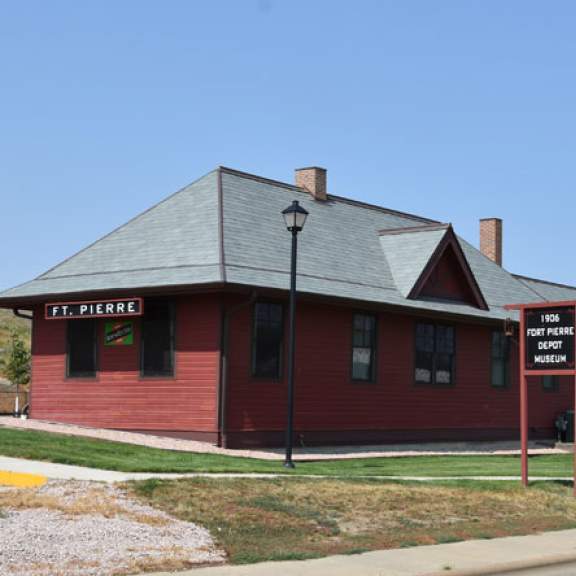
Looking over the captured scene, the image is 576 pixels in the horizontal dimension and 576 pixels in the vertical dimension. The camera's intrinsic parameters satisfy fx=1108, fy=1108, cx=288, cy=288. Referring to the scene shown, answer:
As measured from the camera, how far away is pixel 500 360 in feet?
116

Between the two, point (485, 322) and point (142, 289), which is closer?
point (142, 289)

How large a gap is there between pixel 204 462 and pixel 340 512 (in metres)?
6.55

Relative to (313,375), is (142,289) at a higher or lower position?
higher

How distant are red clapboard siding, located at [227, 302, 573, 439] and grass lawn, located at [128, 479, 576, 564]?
9441 millimetres

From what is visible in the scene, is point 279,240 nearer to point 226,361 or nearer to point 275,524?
point 226,361

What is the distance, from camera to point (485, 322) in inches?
1308

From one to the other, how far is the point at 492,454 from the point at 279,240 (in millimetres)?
8053

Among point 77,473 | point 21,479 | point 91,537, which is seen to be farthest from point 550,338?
point 91,537

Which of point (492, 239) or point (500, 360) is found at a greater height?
point (492, 239)

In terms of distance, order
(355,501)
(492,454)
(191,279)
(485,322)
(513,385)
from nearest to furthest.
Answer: (355,501)
(191,279)
(492,454)
(485,322)
(513,385)

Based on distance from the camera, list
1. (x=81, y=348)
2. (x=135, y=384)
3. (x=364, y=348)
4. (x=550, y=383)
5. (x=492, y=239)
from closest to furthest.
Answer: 1. (x=135, y=384)
2. (x=81, y=348)
3. (x=364, y=348)
4. (x=550, y=383)
5. (x=492, y=239)

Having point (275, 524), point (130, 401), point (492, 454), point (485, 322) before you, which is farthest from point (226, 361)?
point (275, 524)

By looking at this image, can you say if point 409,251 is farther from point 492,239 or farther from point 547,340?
point 547,340

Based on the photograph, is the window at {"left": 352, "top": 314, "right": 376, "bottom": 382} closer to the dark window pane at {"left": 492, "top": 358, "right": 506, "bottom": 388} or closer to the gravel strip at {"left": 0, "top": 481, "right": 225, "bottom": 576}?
the dark window pane at {"left": 492, "top": 358, "right": 506, "bottom": 388}
